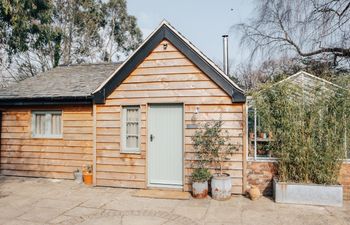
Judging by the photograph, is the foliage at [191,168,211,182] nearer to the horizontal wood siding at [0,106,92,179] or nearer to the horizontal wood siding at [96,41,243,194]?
the horizontal wood siding at [96,41,243,194]

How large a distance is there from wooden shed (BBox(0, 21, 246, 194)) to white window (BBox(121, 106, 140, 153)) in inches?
1.1

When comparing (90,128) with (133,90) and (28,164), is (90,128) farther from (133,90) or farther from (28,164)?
(28,164)

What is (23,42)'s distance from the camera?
14.1 meters

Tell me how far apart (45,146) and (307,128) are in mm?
7716

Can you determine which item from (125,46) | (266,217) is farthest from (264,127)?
(125,46)

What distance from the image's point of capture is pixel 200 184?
6.58 metres

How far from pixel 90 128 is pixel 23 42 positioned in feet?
29.5

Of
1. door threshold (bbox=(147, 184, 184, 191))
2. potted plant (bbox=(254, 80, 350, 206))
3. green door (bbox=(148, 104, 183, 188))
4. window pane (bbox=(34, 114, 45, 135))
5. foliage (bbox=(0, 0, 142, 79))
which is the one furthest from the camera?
foliage (bbox=(0, 0, 142, 79))

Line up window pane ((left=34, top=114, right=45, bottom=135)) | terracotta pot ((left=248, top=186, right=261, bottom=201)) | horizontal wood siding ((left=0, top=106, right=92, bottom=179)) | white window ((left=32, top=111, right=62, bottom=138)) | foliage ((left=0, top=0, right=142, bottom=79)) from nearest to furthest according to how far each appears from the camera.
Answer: terracotta pot ((left=248, top=186, right=261, bottom=201)), horizontal wood siding ((left=0, top=106, right=92, bottom=179)), white window ((left=32, top=111, right=62, bottom=138)), window pane ((left=34, top=114, right=45, bottom=135)), foliage ((left=0, top=0, right=142, bottom=79))

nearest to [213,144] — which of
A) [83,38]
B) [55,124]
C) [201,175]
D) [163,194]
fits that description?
[201,175]

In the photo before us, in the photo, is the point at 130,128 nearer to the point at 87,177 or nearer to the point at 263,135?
the point at 87,177

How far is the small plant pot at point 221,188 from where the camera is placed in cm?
643

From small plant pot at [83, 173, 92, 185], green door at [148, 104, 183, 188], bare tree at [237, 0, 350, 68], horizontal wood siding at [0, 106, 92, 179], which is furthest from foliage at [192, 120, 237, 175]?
bare tree at [237, 0, 350, 68]

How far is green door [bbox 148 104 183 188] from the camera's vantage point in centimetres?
736
